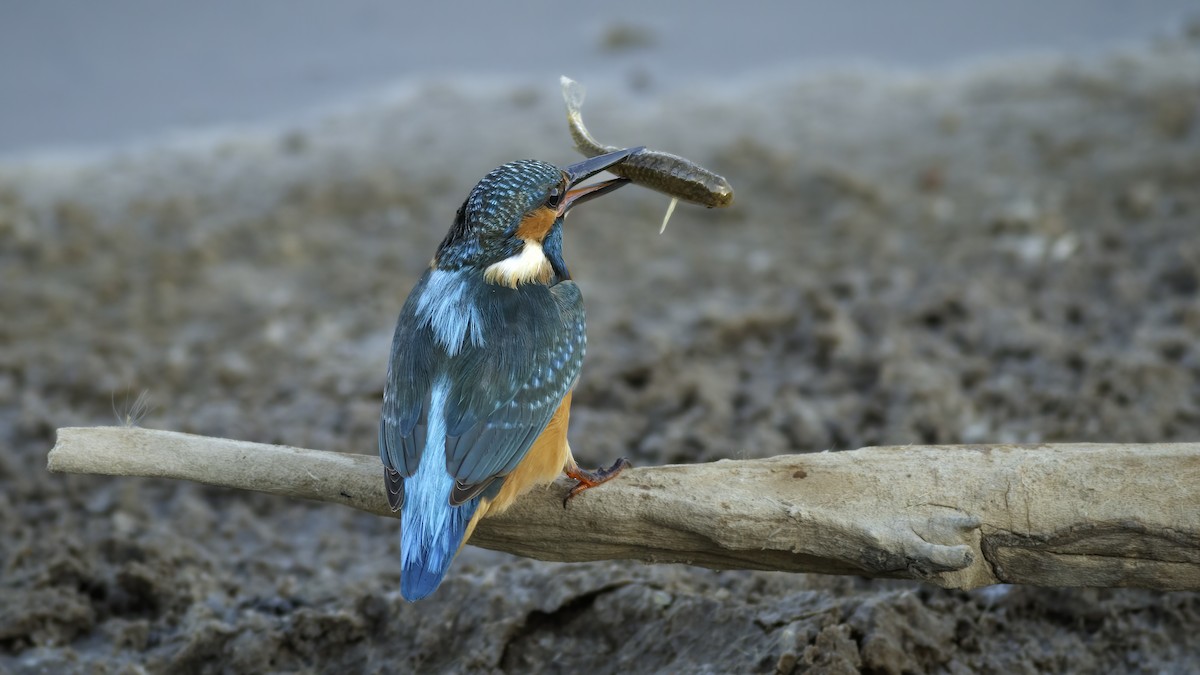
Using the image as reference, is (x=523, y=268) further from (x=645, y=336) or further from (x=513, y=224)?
(x=645, y=336)

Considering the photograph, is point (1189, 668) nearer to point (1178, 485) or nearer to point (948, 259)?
point (1178, 485)

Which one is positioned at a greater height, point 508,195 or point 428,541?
point 508,195

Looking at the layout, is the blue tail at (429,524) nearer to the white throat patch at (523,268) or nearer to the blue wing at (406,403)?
the blue wing at (406,403)

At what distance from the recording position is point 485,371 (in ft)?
9.86

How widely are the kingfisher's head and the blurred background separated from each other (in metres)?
4.46

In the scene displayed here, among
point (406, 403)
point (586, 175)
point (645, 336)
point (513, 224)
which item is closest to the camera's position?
point (406, 403)

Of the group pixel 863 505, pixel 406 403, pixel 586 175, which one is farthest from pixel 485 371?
pixel 863 505

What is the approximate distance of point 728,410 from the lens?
4.62 m

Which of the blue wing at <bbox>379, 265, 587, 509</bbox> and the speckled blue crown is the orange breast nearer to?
the blue wing at <bbox>379, 265, 587, 509</bbox>

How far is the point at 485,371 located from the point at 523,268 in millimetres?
434

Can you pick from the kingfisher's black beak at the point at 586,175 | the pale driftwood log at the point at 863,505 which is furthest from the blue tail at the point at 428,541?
the kingfisher's black beak at the point at 586,175

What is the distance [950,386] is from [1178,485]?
177 cm

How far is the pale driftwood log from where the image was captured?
2.81m

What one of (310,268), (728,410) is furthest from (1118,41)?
(310,268)
